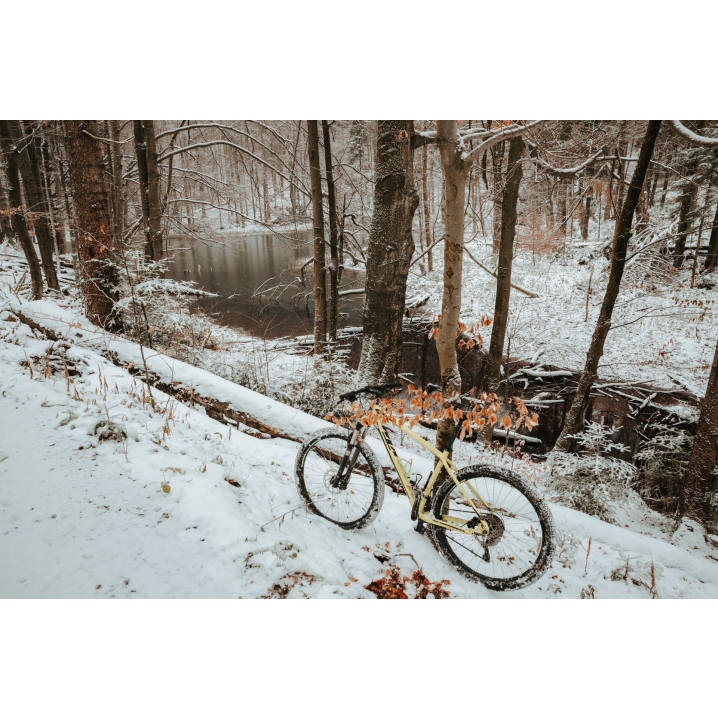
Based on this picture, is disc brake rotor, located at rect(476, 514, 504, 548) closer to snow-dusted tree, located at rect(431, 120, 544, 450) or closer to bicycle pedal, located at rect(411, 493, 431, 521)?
bicycle pedal, located at rect(411, 493, 431, 521)

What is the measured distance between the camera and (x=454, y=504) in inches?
99.3

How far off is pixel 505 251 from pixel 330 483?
449cm

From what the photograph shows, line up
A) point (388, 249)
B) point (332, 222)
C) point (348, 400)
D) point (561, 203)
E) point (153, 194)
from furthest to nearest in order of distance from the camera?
1. point (561, 203)
2. point (332, 222)
3. point (153, 194)
4. point (388, 249)
5. point (348, 400)

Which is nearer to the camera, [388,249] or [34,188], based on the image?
[388,249]

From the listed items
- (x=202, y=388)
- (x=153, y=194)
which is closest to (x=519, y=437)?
(x=202, y=388)

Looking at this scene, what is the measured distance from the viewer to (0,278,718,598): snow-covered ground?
1.69 metres

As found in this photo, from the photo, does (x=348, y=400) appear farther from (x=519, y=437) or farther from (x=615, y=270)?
(x=519, y=437)

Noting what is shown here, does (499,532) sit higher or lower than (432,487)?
lower

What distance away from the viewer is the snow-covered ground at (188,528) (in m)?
1.69

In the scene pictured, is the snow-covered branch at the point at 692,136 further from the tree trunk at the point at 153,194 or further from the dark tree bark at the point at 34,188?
the dark tree bark at the point at 34,188

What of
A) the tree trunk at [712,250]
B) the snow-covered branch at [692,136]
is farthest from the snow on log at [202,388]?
the tree trunk at [712,250]

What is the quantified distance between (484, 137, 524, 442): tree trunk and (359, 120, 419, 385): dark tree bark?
195 centimetres

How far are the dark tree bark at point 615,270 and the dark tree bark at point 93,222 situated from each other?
6.04 m
